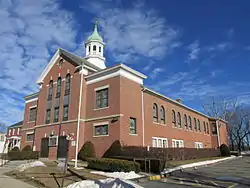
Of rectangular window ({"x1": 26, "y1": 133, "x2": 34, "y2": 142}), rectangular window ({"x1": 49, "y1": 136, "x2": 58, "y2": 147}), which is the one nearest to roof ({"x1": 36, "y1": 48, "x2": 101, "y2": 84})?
rectangular window ({"x1": 26, "y1": 133, "x2": 34, "y2": 142})

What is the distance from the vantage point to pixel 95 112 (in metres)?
23.0

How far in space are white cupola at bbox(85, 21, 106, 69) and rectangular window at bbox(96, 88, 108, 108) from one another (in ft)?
31.9

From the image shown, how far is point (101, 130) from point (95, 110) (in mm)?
2252

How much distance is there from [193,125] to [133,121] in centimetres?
1753

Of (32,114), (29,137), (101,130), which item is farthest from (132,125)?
(32,114)

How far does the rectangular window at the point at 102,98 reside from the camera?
2273 cm

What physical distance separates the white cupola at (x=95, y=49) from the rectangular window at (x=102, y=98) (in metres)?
9.71

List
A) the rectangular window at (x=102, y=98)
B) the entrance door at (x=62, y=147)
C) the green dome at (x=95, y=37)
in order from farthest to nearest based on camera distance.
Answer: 1. the green dome at (x=95, y=37)
2. the entrance door at (x=62, y=147)
3. the rectangular window at (x=102, y=98)

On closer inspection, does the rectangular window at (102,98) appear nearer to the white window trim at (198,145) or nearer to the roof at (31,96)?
the roof at (31,96)

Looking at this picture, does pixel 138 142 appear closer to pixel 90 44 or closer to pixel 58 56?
pixel 58 56

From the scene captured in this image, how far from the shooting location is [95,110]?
2305cm

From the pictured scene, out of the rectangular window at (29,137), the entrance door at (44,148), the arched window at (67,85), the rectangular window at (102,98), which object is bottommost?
the entrance door at (44,148)

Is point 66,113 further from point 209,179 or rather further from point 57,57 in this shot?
point 209,179

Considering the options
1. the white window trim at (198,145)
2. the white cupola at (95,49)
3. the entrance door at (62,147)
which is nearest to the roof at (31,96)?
the white cupola at (95,49)
